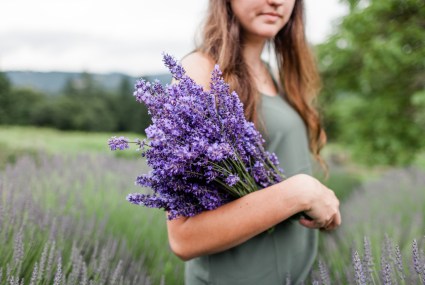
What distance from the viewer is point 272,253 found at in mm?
1696

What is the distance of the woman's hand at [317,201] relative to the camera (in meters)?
1.35

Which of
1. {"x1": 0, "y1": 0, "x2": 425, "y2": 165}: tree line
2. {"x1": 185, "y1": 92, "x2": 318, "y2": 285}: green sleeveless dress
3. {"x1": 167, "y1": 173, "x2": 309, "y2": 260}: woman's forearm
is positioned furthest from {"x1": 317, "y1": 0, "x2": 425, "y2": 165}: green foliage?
{"x1": 167, "y1": 173, "x2": 309, "y2": 260}: woman's forearm

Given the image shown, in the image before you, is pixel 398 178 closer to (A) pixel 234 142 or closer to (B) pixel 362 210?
(B) pixel 362 210

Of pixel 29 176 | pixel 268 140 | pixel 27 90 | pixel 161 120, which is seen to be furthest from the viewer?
pixel 27 90

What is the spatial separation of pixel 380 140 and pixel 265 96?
6.40 m

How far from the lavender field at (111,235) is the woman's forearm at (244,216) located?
7.5 inches

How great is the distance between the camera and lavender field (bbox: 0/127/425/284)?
150cm

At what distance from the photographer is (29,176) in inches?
130

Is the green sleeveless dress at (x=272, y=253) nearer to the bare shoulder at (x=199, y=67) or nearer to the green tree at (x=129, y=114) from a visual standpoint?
the bare shoulder at (x=199, y=67)

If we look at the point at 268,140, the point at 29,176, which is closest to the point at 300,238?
the point at 268,140

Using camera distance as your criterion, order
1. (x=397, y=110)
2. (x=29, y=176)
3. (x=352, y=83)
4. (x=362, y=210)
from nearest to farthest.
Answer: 1. (x=29, y=176)
2. (x=362, y=210)
3. (x=397, y=110)
4. (x=352, y=83)

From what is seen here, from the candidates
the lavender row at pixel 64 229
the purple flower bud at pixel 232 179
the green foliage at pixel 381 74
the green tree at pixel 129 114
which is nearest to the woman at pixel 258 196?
the purple flower bud at pixel 232 179

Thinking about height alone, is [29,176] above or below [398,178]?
above

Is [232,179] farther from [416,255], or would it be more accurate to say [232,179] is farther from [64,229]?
[64,229]
